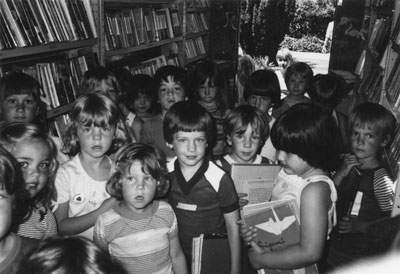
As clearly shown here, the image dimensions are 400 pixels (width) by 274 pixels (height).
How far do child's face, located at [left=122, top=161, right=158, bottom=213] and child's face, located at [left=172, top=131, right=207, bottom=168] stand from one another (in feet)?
0.78

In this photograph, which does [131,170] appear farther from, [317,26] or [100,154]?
[317,26]

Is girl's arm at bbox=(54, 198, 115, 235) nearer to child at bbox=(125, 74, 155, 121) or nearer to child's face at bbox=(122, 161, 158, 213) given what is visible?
child's face at bbox=(122, 161, 158, 213)

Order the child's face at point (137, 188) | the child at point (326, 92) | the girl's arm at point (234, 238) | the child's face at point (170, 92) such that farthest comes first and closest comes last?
the child at point (326, 92) < the child's face at point (170, 92) < the girl's arm at point (234, 238) < the child's face at point (137, 188)

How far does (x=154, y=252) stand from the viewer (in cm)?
147

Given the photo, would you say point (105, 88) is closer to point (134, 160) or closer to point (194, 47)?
point (134, 160)

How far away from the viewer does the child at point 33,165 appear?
1.38 metres

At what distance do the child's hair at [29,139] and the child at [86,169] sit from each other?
0.07 metres

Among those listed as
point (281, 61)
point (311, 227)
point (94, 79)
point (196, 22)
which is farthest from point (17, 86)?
point (281, 61)

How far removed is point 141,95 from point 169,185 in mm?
1480

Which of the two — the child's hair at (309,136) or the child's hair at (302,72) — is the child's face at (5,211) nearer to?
the child's hair at (309,136)

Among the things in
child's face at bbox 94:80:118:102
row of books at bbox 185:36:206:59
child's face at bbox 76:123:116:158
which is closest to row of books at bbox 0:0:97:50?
child's face at bbox 94:80:118:102

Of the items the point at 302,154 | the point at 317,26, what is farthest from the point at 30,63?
the point at 317,26

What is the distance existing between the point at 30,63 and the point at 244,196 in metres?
1.78

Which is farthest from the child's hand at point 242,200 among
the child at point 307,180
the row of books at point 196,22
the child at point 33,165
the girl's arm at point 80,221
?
the row of books at point 196,22
